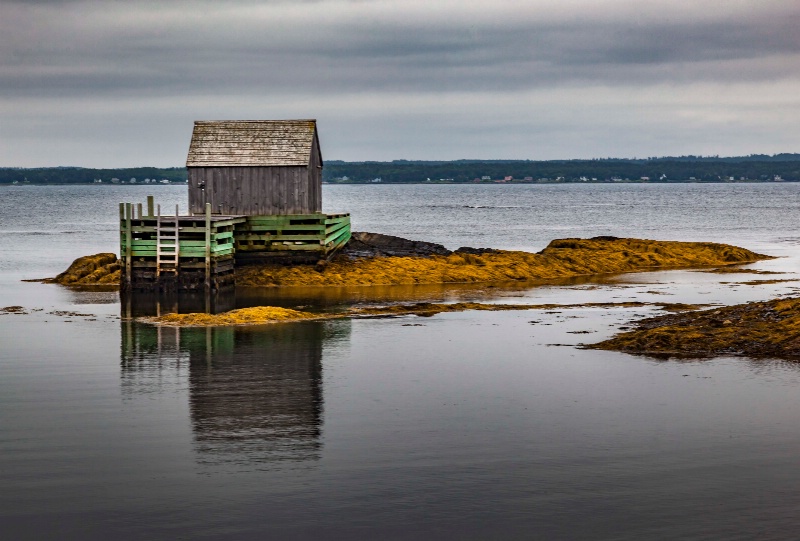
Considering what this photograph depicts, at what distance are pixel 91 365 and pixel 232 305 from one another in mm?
11523

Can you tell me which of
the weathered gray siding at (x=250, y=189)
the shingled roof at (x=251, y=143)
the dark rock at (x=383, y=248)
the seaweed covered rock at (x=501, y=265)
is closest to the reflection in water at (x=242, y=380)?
the seaweed covered rock at (x=501, y=265)

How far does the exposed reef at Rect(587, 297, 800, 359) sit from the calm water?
986 mm

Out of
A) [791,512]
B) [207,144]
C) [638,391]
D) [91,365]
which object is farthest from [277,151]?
[791,512]

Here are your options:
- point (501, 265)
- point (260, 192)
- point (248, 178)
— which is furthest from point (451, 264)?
point (248, 178)

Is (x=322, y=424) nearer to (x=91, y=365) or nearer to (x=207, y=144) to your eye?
(x=91, y=365)

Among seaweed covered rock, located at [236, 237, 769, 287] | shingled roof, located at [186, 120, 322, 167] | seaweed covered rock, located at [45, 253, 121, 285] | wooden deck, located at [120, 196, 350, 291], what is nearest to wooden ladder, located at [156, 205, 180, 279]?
wooden deck, located at [120, 196, 350, 291]

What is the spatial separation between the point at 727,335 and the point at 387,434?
11.3m

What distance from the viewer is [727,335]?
2600cm

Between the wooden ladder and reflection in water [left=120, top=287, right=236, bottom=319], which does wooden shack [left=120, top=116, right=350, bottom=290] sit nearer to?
the wooden ladder

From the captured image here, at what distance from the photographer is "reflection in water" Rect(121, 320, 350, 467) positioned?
672 inches

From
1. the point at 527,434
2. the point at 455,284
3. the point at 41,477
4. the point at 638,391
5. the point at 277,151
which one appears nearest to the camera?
the point at 41,477

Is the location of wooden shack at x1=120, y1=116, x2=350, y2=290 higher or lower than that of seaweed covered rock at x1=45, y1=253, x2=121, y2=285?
higher

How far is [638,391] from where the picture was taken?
21.1 metres

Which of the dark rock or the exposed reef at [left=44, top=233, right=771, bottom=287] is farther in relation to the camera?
the dark rock
